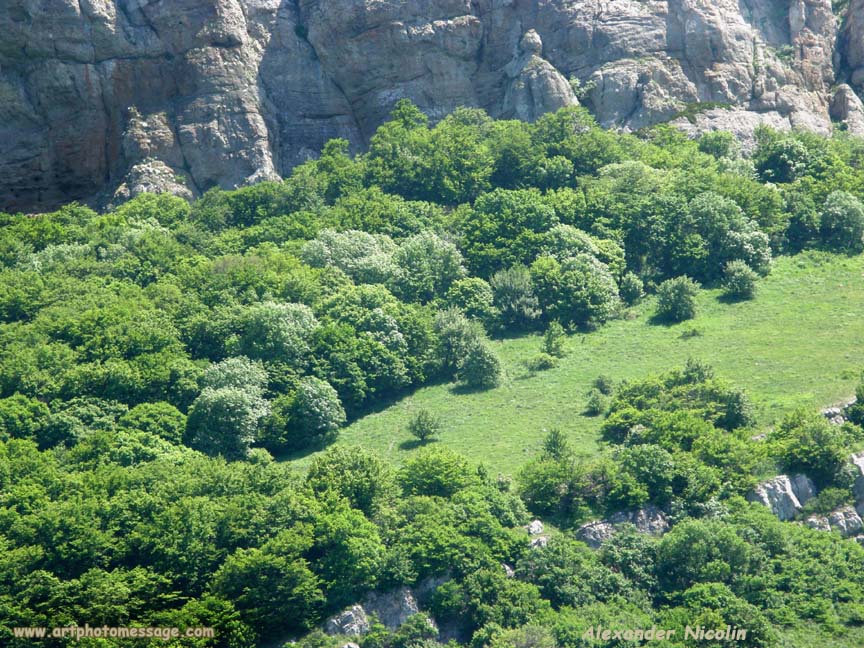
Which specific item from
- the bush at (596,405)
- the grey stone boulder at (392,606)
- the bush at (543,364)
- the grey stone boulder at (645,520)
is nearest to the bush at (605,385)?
the bush at (596,405)

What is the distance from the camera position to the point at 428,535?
62.1m

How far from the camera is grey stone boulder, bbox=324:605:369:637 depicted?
59.2 meters

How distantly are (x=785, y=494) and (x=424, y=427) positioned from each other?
17.8m

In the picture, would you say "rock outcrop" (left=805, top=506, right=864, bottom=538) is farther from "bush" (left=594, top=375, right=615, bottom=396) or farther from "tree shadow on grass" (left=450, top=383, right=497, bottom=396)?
"tree shadow on grass" (left=450, top=383, right=497, bottom=396)

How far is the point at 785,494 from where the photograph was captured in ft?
218

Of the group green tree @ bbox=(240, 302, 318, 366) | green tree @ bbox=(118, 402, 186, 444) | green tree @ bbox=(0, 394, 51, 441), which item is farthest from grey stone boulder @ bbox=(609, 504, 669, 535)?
green tree @ bbox=(0, 394, 51, 441)

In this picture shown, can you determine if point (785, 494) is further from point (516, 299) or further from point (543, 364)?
point (516, 299)

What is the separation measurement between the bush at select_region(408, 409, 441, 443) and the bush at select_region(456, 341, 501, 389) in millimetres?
5933

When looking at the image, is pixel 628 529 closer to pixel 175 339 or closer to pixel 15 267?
pixel 175 339

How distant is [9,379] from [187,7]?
3725 centimetres

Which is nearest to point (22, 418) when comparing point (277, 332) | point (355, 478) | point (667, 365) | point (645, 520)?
point (277, 332)

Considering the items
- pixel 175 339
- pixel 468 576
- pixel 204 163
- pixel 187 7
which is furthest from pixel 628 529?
pixel 187 7

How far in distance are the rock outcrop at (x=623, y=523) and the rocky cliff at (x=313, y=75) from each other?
147 ft

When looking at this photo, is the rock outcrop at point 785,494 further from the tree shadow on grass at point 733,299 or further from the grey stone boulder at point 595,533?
the tree shadow on grass at point 733,299
